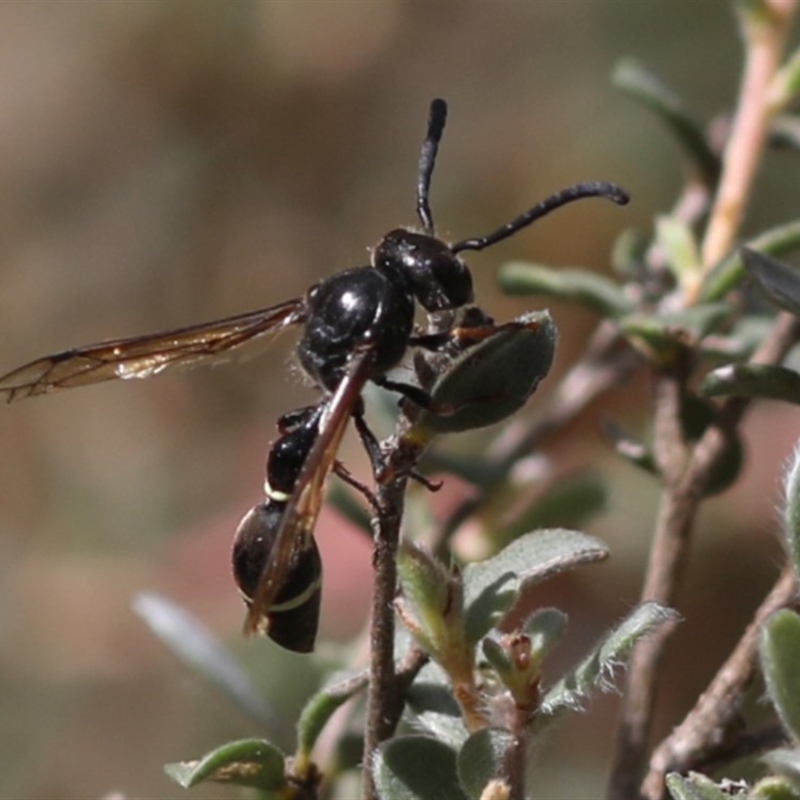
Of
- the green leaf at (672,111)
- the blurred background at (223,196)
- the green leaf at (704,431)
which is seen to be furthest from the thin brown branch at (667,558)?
the blurred background at (223,196)

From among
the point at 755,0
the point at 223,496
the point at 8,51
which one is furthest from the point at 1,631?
the point at 755,0

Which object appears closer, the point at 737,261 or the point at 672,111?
the point at 737,261

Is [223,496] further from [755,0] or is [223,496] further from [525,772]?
[525,772]

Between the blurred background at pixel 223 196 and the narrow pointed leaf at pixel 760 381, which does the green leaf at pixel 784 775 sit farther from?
the blurred background at pixel 223 196

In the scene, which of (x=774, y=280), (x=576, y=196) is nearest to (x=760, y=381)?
(x=774, y=280)

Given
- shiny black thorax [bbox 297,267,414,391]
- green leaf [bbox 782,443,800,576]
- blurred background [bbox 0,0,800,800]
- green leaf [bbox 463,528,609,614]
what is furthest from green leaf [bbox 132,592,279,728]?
blurred background [bbox 0,0,800,800]

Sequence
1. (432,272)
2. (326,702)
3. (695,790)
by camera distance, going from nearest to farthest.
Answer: (695,790) → (326,702) → (432,272)

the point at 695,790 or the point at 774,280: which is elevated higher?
the point at 774,280

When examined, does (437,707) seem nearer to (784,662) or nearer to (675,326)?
(784,662)
